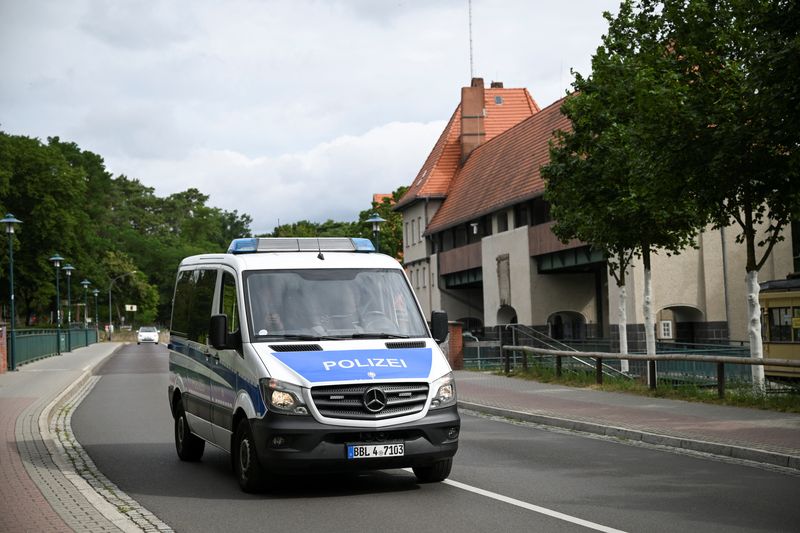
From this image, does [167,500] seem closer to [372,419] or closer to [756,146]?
[372,419]

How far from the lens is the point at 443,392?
391 inches

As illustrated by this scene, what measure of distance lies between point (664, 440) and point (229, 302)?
237 inches

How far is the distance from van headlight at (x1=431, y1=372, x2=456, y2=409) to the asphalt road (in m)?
0.82

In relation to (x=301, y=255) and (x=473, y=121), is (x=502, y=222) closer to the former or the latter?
(x=473, y=121)

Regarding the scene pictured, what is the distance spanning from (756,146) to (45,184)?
63.7 metres

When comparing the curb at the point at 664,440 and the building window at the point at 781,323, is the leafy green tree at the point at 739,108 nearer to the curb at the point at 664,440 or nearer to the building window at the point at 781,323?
the curb at the point at 664,440

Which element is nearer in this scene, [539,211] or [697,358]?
[697,358]

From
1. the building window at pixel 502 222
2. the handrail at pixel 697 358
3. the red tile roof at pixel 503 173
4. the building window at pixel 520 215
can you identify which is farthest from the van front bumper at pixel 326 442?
the building window at pixel 502 222

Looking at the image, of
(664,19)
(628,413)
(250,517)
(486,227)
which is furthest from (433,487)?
(486,227)

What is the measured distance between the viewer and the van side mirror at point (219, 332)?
405 inches

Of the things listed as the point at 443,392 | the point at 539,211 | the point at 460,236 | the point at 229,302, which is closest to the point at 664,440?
the point at 443,392

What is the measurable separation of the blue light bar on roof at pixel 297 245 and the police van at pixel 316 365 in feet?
0.06

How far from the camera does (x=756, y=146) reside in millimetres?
17359

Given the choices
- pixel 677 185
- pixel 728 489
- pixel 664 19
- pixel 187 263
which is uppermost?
pixel 664 19
